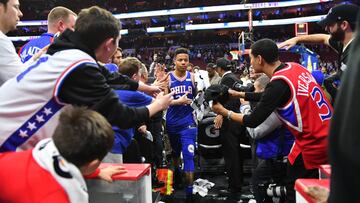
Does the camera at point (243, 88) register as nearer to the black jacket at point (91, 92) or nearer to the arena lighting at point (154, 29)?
the black jacket at point (91, 92)

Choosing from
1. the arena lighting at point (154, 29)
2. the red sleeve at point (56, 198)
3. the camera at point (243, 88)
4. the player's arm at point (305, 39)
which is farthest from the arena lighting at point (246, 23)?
the red sleeve at point (56, 198)

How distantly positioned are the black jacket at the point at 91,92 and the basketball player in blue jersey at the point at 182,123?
2.83 m

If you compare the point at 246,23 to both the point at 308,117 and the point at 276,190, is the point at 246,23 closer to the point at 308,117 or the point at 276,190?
the point at 276,190

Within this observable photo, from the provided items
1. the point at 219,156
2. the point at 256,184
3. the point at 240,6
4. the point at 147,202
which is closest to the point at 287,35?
the point at 240,6

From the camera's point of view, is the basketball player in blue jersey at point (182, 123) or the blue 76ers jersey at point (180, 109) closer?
the basketball player in blue jersey at point (182, 123)

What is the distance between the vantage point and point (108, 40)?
2.12 meters

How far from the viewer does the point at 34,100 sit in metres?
1.82

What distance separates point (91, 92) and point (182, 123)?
11.0ft

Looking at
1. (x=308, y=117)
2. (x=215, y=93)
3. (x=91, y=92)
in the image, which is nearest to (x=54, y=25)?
(x=215, y=93)

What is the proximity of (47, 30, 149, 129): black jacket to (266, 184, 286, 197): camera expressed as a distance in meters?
1.93

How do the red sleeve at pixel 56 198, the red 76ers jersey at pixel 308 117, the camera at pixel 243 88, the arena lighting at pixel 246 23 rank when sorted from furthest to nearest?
the arena lighting at pixel 246 23 → the camera at pixel 243 88 → the red 76ers jersey at pixel 308 117 → the red sleeve at pixel 56 198

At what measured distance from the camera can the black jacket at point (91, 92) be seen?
183cm

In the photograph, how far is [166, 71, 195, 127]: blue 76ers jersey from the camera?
5207 mm

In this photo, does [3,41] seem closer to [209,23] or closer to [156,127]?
[156,127]
